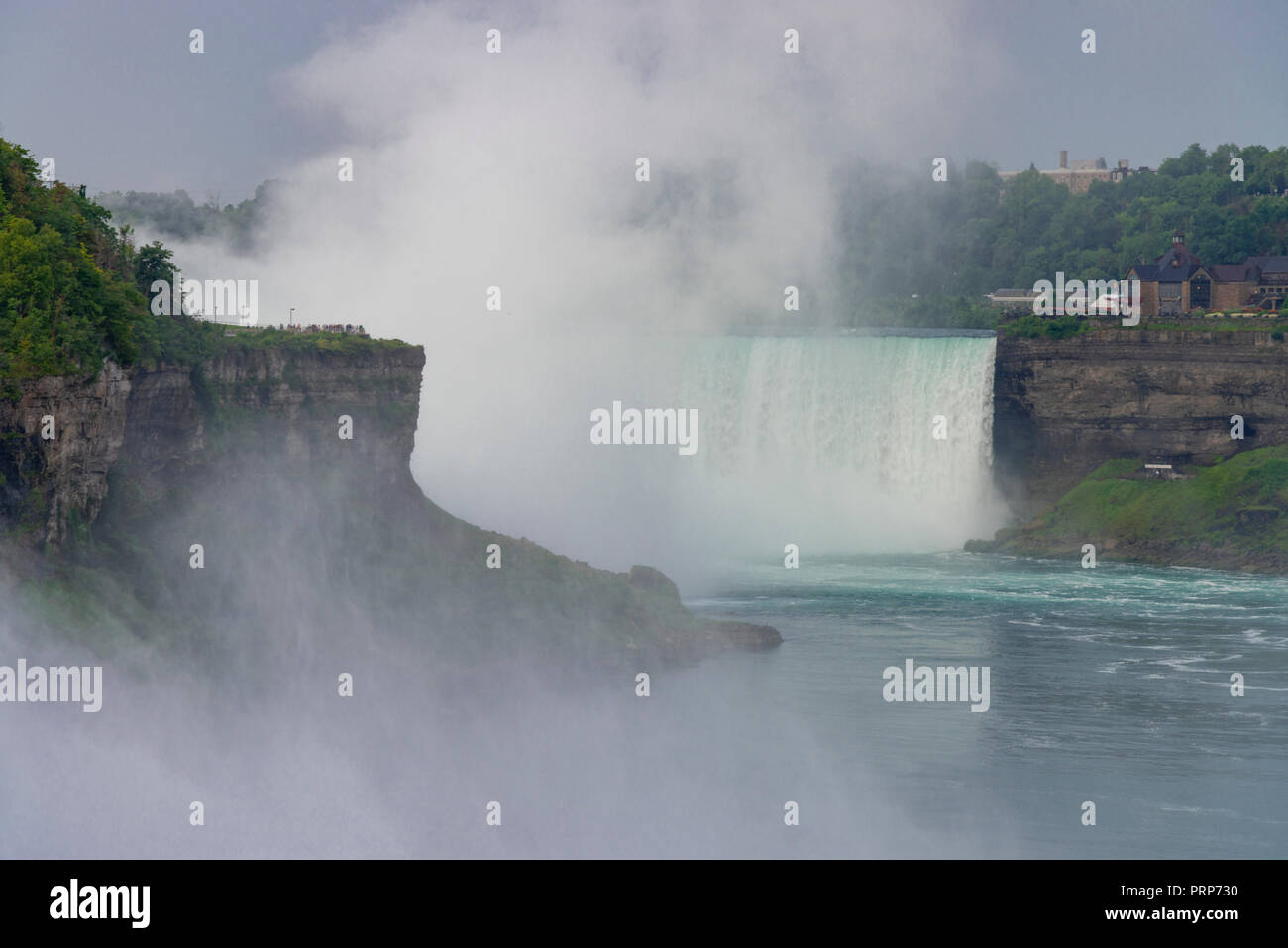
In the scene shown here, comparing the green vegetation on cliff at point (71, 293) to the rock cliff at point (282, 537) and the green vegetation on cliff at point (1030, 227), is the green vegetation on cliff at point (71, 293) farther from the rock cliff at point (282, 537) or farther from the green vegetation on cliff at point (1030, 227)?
the green vegetation on cliff at point (1030, 227)

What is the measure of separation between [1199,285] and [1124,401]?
2260 centimetres

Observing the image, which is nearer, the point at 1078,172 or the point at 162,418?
the point at 162,418

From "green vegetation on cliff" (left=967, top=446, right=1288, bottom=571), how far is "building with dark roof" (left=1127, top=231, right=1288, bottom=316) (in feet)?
77.3

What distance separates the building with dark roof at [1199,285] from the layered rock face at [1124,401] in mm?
19963

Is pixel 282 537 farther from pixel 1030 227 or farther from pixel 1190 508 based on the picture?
pixel 1030 227

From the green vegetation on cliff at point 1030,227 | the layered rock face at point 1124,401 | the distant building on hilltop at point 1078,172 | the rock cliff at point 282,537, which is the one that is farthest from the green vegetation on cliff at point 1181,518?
the distant building on hilltop at point 1078,172

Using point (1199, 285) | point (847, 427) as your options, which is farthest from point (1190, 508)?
point (1199, 285)

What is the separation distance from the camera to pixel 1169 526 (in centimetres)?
6569

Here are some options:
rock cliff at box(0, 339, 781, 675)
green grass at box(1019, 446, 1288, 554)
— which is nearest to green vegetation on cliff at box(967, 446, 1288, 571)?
green grass at box(1019, 446, 1288, 554)

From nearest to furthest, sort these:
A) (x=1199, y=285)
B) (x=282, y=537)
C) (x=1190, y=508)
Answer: (x=282, y=537) < (x=1190, y=508) < (x=1199, y=285)

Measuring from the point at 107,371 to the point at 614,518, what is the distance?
101 ft

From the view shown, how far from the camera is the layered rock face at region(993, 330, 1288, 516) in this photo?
6862 cm

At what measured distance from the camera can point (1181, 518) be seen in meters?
65.8

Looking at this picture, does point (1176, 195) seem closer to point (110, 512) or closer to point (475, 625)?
point (475, 625)
